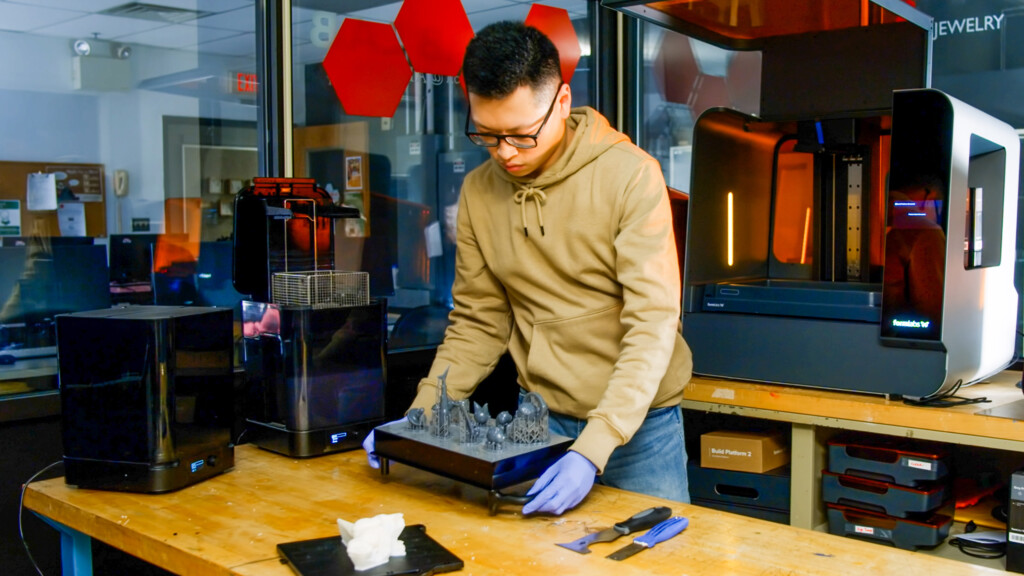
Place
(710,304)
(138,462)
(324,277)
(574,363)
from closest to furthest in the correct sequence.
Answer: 1. (138,462)
2. (574,363)
3. (324,277)
4. (710,304)

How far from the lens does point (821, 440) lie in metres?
2.32

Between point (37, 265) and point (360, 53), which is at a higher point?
point (360, 53)

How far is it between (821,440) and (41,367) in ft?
6.24

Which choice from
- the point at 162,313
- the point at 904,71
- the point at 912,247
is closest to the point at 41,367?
the point at 162,313

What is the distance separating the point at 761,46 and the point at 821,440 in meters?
1.07

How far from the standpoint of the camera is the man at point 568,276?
1616mm

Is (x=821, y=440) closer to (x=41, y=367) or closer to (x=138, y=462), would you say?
(x=138, y=462)

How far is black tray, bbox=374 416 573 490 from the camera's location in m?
1.48

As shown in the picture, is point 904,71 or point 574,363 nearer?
point 574,363

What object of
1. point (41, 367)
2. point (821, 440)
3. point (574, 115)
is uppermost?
point (574, 115)

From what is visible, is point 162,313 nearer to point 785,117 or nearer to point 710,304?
point 710,304

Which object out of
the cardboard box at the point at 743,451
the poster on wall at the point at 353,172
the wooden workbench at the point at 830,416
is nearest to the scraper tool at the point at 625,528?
the wooden workbench at the point at 830,416

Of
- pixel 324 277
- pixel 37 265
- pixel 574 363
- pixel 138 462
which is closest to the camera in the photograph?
pixel 138 462

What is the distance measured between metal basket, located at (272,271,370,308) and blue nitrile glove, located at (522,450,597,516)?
0.67 meters
